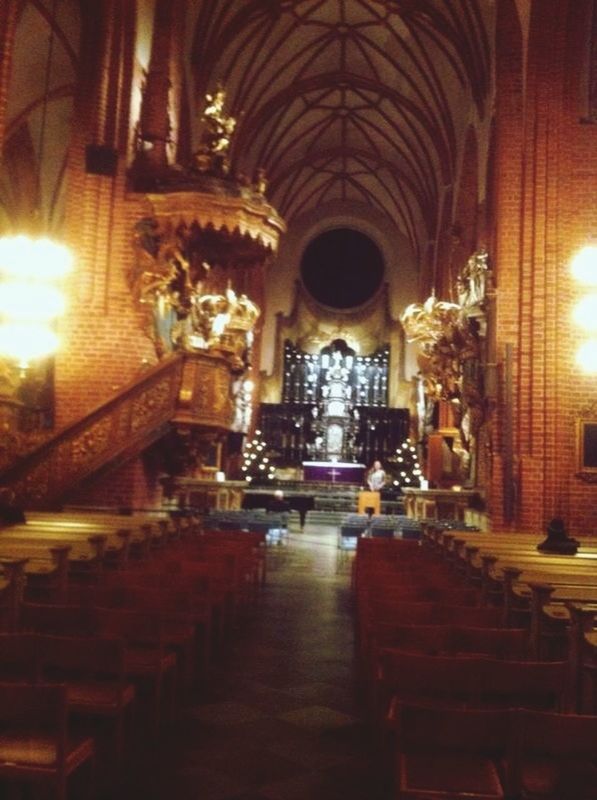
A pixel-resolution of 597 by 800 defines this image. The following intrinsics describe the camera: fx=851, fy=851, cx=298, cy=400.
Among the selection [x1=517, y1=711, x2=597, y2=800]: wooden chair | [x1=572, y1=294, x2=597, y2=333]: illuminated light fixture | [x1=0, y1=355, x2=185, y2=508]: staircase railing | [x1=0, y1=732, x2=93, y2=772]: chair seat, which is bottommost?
[x1=0, y1=732, x2=93, y2=772]: chair seat

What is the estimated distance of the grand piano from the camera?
60.3 feet

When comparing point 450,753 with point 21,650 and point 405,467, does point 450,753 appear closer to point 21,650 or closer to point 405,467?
point 21,650

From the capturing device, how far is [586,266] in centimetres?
1284

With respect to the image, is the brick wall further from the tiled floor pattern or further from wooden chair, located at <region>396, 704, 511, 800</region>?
wooden chair, located at <region>396, 704, 511, 800</region>

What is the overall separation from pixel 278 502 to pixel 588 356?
7952mm

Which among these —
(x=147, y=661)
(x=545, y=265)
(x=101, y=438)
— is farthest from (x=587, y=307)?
(x=147, y=661)

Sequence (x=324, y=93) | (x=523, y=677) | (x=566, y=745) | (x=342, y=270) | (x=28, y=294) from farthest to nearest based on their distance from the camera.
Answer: (x=342, y=270) < (x=324, y=93) < (x=28, y=294) < (x=523, y=677) < (x=566, y=745)

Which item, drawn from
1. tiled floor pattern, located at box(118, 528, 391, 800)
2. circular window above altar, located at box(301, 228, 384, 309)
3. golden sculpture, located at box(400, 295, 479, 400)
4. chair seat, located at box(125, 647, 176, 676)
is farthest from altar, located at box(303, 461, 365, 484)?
chair seat, located at box(125, 647, 176, 676)

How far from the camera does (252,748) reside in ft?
14.0

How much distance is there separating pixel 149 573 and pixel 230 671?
896 millimetres

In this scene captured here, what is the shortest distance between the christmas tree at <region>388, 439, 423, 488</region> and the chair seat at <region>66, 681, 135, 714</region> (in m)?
24.5

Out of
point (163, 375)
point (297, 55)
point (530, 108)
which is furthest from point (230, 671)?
point (297, 55)

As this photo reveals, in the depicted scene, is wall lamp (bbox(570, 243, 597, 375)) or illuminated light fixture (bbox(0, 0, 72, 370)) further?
wall lamp (bbox(570, 243, 597, 375))

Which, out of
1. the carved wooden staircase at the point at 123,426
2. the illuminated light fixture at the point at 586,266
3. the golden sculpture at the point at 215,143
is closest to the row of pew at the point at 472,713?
the carved wooden staircase at the point at 123,426
